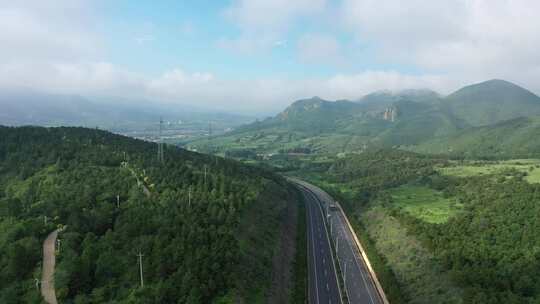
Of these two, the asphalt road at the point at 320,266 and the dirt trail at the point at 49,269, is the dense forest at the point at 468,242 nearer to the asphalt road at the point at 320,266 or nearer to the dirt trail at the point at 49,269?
the asphalt road at the point at 320,266

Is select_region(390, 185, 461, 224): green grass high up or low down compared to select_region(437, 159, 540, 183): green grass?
down

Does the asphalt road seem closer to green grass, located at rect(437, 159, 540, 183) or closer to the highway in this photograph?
the highway

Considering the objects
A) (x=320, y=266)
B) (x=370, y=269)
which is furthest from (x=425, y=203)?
(x=320, y=266)

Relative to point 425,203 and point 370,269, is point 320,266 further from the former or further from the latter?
point 425,203

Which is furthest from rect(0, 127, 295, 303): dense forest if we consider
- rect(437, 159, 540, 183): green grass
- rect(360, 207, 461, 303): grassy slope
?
rect(437, 159, 540, 183): green grass

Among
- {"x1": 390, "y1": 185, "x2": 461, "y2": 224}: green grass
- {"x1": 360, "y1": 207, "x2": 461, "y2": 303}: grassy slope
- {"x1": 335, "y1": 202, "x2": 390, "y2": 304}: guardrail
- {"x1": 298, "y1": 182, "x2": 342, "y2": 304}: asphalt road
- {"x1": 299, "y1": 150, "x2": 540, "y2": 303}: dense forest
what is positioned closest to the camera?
{"x1": 299, "y1": 150, "x2": 540, "y2": 303}: dense forest
